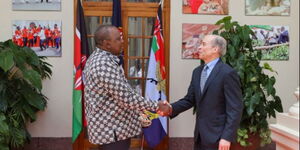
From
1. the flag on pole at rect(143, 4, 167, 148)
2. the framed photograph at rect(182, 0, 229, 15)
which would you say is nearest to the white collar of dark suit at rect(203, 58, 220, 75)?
the flag on pole at rect(143, 4, 167, 148)

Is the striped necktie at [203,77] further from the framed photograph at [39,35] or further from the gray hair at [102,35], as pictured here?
the framed photograph at [39,35]

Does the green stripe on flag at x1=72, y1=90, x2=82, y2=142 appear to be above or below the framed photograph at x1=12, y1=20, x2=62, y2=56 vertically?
below

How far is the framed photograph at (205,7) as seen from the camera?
187 inches

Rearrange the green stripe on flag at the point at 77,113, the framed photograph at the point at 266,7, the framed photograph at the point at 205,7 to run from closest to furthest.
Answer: the green stripe on flag at the point at 77,113, the framed photograph at the point at 205,7, the framed photograph at the point at 266,7

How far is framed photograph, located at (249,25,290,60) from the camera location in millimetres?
4844

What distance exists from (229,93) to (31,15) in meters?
3.18

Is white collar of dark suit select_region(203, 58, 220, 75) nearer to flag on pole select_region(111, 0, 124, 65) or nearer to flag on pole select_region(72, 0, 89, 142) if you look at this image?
flag on pole select_region(111, 0, 124, 65)

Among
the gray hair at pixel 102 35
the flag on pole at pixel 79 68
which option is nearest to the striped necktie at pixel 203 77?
the gray hair at pixel 102 35

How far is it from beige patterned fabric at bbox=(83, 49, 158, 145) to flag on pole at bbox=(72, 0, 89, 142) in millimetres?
1925

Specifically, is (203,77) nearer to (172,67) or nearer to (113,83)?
(113,83)

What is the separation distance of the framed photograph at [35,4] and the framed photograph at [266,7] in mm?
2605

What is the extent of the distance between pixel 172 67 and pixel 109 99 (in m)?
2.50

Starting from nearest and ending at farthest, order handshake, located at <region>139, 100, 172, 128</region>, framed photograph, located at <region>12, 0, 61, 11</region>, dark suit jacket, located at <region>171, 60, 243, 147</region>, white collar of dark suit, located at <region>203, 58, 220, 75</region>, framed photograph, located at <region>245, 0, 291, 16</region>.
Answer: dark suit jacket, located at <region>171, 60, 243, 147</region> → white collar of dark suit, located at <region>203, 58, 220, 75</region> → handshake, located at <region>139, 100, 172, 128</region> → framed photograph, located at <region>12, 0, 61, 11</region> → framed photograph, located at <region>245, 0, 291, 16</region>

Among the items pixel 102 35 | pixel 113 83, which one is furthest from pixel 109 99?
pixel 102 35
